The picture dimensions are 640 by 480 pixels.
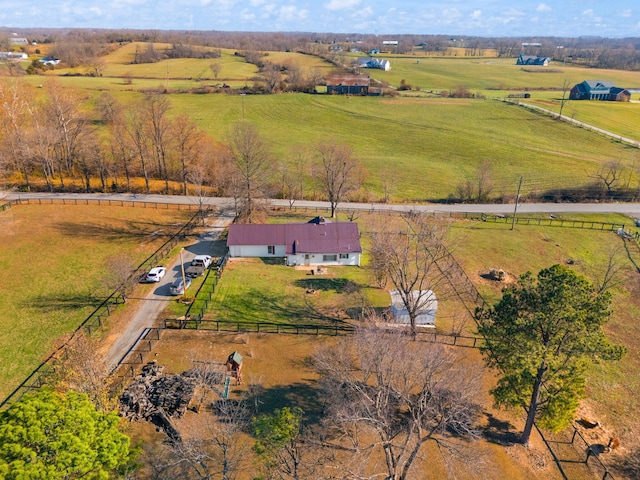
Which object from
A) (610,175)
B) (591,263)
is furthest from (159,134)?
(610,175)

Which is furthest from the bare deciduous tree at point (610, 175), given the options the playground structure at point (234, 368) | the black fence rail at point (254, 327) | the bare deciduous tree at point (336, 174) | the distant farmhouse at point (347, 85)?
the distant farmhouse at point (347, 85)

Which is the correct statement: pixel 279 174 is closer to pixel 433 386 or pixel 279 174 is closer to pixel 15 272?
pixel 15 272

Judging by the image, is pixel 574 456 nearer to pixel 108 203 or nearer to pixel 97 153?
pixel 108 203

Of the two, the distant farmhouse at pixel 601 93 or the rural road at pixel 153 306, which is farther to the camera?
the distant farmhouse at pixel 601 93

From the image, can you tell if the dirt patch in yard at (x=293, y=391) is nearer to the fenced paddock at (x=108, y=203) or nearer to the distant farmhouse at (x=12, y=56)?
the fenced paddock at (x=108, y=203)

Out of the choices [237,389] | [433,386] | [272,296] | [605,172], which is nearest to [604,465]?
[433,386]

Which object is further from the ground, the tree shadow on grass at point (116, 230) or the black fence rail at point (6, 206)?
the black fence rail at point (6, 206)
